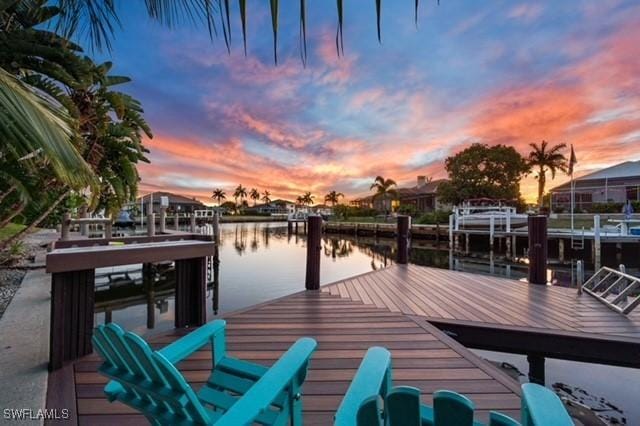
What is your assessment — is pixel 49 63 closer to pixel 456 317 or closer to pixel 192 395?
pixel 192 395

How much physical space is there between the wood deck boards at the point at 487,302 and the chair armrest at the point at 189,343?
2.63 meters

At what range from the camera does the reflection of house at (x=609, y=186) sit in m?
23.7

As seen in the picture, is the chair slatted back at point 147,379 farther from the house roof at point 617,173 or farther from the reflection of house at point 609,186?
the house roof at point 617,173

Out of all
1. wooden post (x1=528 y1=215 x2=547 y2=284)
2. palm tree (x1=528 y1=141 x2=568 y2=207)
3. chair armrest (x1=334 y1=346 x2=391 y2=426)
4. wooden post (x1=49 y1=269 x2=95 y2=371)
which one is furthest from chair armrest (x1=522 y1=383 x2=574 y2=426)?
palm tree (x1=528 y1=141 x2=568 y2=207)

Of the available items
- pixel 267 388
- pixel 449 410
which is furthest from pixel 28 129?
pixel 449 410

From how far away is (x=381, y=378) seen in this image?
1148mm

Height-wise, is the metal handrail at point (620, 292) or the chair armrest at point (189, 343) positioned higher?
the chair armrest at point (189, 343)

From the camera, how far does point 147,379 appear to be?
115 centimetres

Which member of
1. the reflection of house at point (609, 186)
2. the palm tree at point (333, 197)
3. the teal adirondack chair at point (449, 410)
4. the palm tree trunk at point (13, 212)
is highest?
the palm tree at point (333, 197)

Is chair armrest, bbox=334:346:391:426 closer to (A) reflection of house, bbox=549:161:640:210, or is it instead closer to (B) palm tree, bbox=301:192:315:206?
(A) reflection of house, bbox=549:161:640:210

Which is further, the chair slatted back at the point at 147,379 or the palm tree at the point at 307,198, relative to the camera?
the palm tree at the point at 307,198

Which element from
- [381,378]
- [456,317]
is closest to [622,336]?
[456,317]

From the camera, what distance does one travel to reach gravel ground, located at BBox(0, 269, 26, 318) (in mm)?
4568

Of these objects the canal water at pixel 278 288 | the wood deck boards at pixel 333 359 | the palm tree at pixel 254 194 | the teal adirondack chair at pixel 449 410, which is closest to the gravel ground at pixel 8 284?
the canal water at pixel 278 288
